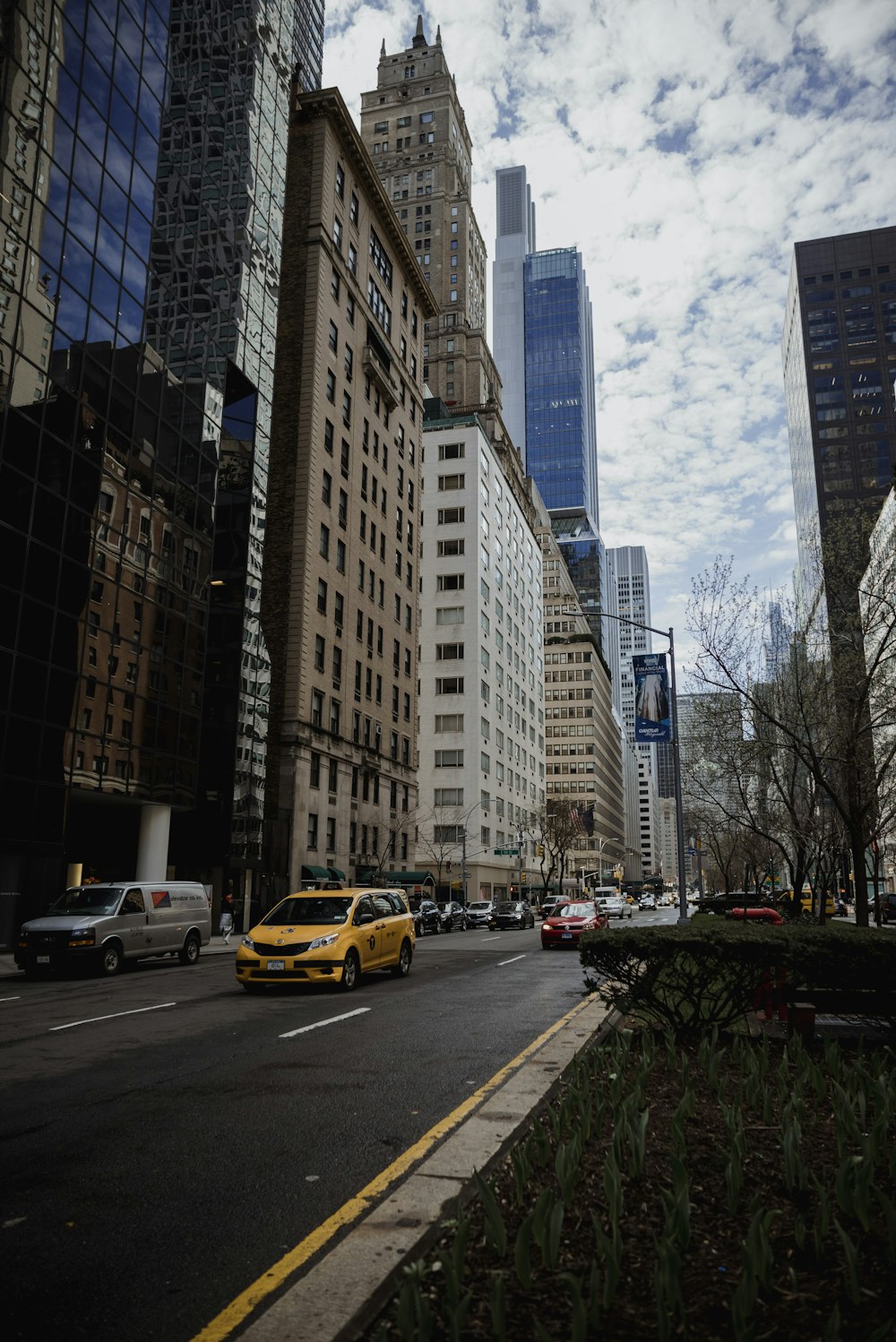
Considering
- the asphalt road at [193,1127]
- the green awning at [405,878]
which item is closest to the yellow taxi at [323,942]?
the asphalt road at [193,1127]

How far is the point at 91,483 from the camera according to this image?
3077 centimetres

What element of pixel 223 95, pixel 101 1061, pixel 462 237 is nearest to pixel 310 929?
pixel 101 1061

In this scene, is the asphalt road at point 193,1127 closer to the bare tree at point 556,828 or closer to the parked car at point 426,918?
the parked car at point 426,918

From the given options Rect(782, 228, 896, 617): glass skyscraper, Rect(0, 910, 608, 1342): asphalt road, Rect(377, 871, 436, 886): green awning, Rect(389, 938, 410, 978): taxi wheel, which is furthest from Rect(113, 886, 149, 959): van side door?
Rect(782, 228, 896, 617): glass skyscraper

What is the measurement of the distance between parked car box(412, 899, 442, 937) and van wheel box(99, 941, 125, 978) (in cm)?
2281

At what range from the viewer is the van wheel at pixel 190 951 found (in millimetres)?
23273

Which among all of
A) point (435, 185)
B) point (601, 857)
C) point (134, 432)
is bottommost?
point (601, 857)

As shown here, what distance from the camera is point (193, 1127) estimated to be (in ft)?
21.9

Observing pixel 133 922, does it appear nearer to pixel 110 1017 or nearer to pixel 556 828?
pixel 110 1017

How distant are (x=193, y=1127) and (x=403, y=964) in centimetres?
1247

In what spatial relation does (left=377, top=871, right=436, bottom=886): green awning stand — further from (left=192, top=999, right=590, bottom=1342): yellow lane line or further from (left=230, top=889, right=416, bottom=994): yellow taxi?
(left=192, top=999, right=590, bottom=1342): yellow lane line

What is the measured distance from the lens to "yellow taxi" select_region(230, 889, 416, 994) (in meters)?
15.1

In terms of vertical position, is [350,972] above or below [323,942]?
below

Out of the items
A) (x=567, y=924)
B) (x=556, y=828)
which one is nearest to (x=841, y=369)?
(x=556, y=828)
